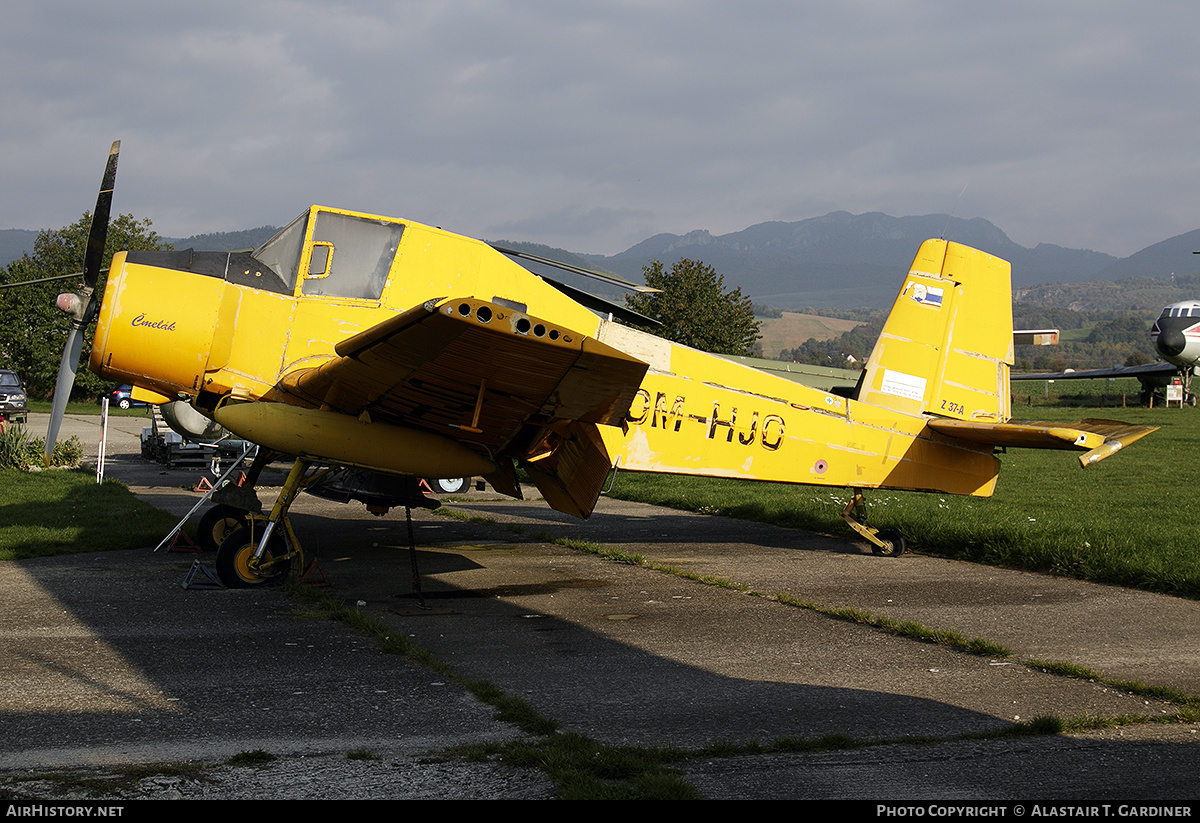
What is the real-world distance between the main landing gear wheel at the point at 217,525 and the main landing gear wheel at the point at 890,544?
Result: 7050 millimetres

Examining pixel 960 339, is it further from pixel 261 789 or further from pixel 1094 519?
pixel 261 789

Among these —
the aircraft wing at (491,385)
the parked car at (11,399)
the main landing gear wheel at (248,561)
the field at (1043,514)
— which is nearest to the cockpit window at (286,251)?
the aircraft wing at (491,385)

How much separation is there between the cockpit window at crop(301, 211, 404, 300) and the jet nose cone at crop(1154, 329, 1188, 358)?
4370 cm

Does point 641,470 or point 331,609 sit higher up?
point 641,470

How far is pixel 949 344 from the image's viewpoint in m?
10.1

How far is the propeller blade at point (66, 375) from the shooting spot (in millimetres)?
8742

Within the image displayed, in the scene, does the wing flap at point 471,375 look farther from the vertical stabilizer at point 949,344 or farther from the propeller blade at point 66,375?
the vertical stabilizer at point 949,344

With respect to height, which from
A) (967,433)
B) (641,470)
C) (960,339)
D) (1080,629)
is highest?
(960,339)

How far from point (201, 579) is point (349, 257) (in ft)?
10.2

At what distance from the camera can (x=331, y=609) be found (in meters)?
6.83

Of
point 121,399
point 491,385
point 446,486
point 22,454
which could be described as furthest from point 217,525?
point 121,399

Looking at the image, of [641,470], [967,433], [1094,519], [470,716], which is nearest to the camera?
[470,716]
